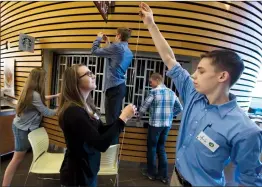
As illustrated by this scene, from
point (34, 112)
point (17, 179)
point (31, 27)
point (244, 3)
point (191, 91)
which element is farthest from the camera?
point (31, 27)

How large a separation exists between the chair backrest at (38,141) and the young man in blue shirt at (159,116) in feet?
4.75

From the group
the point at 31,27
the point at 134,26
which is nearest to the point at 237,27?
the point at 134,26

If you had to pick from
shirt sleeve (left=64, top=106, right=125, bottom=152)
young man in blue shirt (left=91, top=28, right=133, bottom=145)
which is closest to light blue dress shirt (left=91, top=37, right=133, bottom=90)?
young man in blue shirt (left=91, top=28, right=133, bottom=145)

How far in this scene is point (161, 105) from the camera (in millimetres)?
2873

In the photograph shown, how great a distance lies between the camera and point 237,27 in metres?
3.63

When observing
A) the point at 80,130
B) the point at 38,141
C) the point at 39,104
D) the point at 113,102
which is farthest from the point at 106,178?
the point at 80,130

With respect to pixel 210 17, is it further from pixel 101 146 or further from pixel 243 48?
pixel 101 146

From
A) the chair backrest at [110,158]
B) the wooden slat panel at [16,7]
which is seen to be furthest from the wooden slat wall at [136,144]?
the wooden slat panel at [16,7]

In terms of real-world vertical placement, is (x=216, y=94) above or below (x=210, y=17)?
below

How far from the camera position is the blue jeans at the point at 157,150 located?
2.96 meters

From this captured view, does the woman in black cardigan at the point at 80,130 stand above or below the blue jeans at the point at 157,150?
above

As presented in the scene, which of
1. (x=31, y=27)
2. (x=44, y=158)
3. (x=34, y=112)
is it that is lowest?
(x=44, y=158)

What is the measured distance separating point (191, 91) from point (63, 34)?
3.18 m

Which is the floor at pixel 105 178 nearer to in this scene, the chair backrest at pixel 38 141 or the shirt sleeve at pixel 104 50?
the chair backrest at pixel 38 141
